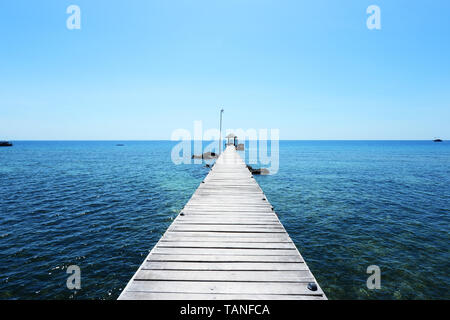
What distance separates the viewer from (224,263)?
4508 mm

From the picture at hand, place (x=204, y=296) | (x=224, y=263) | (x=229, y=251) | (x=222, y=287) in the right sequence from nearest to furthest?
1. (x=204, y=296)
2. (x=222, y=287)
3. (x=224, y=263)
4. (x=229, y=251)

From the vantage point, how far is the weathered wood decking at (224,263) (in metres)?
3.64

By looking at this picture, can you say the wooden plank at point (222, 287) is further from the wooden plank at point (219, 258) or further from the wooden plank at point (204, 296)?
the wooden plank at point (219, 258)

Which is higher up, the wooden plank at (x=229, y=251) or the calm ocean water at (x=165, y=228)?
the wooden plank at (x=229, y=251)

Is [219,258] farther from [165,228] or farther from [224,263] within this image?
[165,228]

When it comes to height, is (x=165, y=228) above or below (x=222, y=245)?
below

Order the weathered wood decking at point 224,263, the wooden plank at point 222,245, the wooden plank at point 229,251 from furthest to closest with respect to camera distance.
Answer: the wooden plank at point 222,245 < the wooden plank at point 229,251 < the weathered wood decking at point 224,263

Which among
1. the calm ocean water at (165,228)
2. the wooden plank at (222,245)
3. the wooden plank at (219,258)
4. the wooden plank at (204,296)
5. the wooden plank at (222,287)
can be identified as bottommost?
the calm ocean water at (165,228)

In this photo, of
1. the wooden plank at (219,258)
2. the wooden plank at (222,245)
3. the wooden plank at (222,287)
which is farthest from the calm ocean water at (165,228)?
the wooden plank at (222,287)

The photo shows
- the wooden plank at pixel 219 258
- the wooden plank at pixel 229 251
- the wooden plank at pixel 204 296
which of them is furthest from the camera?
the wooden plank at pixel 229 251

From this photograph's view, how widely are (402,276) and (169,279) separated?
28.1 ft

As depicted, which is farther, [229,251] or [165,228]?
[165,228]

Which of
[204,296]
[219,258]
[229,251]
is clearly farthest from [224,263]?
[204,296]

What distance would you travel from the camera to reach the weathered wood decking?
3643 mm
